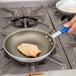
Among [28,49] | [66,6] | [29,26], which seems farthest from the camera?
[66,6]

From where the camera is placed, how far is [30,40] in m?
0.89

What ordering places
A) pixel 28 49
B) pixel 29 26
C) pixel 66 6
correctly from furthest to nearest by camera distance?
pixel 66 6, pixel 29 26, pixel 28 49

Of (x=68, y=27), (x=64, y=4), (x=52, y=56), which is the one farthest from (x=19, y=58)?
(x=64, y=4)

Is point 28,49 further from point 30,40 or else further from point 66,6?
point 66,6

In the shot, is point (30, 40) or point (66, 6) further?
point (66, 6)

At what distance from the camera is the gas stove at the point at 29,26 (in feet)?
2.44

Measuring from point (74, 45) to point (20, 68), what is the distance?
0.26 meters

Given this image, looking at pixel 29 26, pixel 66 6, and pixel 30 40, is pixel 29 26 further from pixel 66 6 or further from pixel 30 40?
pixel 66 6

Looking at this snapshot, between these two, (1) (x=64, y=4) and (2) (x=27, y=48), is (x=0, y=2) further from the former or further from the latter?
(2) (x=27, y=48)

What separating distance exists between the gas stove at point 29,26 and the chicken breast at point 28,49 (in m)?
0.04

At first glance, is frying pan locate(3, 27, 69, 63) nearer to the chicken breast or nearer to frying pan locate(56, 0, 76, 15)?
the chicken breast

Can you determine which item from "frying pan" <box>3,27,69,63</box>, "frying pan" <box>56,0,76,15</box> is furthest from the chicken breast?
"frying pan" <box>56,0,76,15</box>

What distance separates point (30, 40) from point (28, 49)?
100 mm

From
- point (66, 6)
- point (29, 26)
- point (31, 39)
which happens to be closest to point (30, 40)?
point (31, 39)
